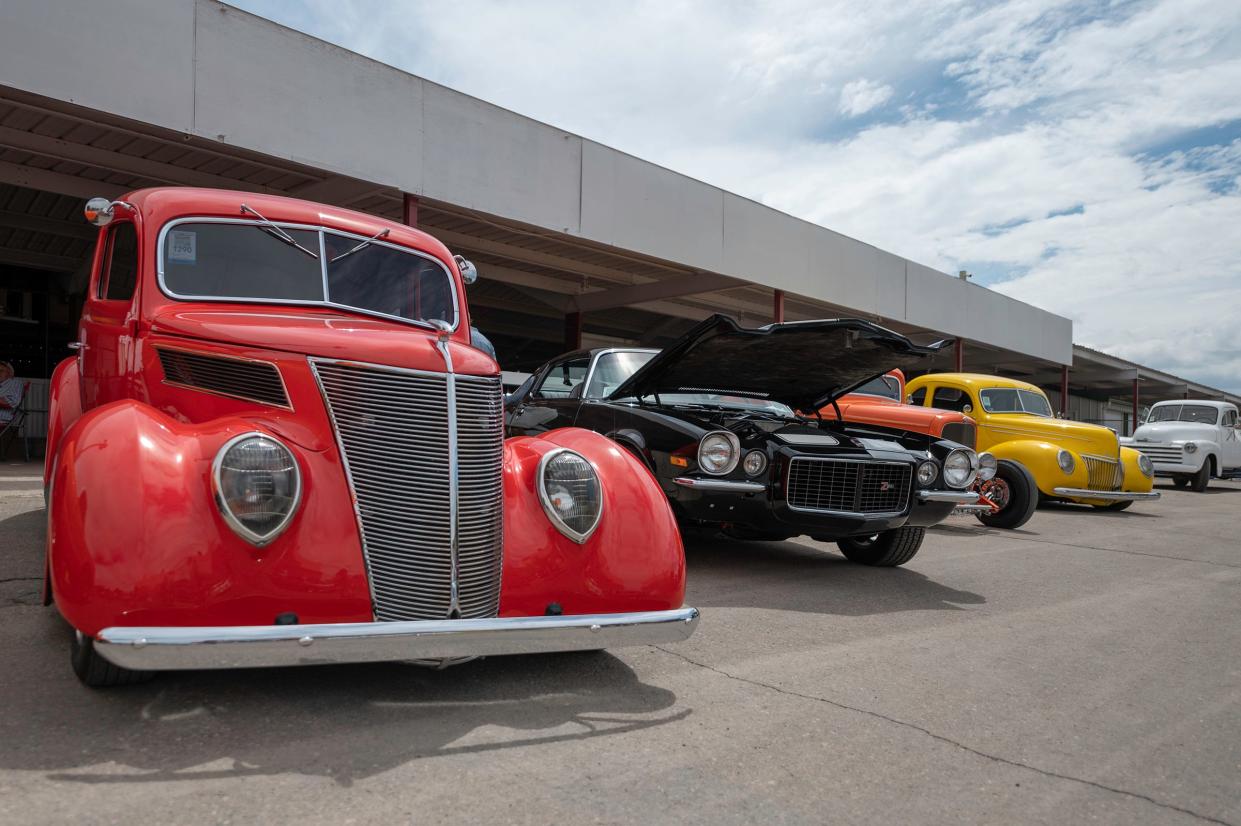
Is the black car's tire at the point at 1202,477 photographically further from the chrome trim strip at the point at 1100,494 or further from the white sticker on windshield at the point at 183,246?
the white sticker on windshield at the point at 183,246

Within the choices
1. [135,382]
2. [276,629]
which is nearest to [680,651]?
[276,629]

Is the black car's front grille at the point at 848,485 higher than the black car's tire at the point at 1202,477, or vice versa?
the black car's front grille at the point at 848,485

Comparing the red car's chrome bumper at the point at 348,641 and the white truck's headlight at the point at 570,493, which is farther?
the white truck's headlight at the point at 570,493

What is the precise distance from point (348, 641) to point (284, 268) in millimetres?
2069

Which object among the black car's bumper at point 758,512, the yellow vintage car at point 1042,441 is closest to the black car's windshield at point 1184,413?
the yellow vintage car at point 1042,441

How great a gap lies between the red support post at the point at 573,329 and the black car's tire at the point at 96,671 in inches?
689

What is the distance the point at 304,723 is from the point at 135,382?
1.70m

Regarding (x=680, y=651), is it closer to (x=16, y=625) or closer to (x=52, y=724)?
(x=52, y=724)

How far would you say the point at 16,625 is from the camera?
3.65 metres

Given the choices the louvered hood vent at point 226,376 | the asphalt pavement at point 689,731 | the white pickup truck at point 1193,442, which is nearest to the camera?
the asphalt pavement at point 689,731

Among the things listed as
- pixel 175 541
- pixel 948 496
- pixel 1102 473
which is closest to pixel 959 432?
pixel 1102 473

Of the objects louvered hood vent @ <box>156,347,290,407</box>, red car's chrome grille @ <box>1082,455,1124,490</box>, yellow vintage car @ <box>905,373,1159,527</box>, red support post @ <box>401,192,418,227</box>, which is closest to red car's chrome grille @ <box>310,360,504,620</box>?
louvered hood vent @ <box>156,347,290,407</box>

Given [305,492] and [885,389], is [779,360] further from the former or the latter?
[885,389]

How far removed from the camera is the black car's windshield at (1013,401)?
11.4 metres
